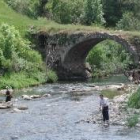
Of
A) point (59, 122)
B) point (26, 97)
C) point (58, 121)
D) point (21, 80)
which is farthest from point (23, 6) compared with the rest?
point (59, 122)

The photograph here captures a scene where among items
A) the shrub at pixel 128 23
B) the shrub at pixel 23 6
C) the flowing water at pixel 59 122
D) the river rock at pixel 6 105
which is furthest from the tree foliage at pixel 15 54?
the shrub at pixel 128 23

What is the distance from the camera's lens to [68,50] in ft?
255

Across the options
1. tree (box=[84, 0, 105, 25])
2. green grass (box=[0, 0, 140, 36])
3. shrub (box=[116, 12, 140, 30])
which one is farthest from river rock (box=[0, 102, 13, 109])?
shrub (box=[116, 12, 140, 30])

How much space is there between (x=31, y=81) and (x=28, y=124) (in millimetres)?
24631

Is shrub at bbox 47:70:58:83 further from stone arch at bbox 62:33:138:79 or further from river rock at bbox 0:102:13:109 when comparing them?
river rock at bbox 0:102:13:109

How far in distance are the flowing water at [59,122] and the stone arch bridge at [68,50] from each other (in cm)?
1673

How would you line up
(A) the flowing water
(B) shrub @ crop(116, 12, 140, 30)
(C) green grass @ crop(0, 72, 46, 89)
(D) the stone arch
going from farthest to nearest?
1. (B) shrub @ crop(116, 12, 140, 30)
2. (D) the stone arch
3. (C) green grass @ crop(0, 72, 46, 89)
4. (A) the flowing water

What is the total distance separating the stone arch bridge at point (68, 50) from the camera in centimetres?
7656

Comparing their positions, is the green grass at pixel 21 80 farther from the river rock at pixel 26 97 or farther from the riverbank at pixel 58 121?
the river rock at pixel 26 97

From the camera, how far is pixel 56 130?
4241 cm

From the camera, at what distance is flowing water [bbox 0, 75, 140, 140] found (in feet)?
132

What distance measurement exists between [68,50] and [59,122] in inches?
1303

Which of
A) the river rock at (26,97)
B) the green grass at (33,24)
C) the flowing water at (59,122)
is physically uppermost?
the green grass at (33,24)

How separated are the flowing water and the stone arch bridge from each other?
16735 millimetres
